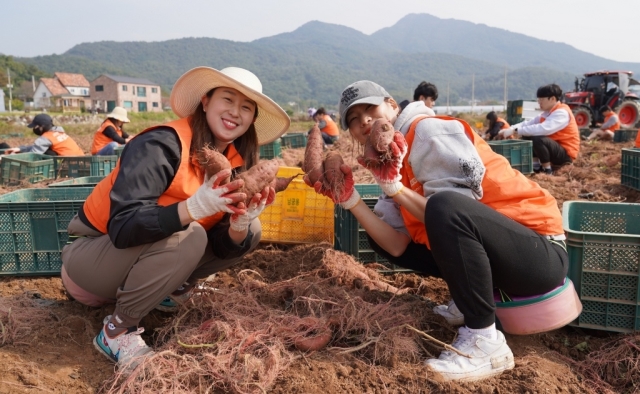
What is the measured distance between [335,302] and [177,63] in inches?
7326

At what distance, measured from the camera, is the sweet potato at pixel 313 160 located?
218 centimetres

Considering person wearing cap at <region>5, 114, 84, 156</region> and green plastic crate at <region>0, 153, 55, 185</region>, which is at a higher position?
person wearing cap at <region>5, 114, 84, 156</region>

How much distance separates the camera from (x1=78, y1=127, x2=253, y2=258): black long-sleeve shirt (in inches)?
70.4

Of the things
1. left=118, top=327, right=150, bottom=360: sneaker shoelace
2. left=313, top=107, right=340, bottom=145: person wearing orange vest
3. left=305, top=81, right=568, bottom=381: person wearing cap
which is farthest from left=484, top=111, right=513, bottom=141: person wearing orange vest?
left=118, top=327, right=150, bottom=360: sneaker shoelace

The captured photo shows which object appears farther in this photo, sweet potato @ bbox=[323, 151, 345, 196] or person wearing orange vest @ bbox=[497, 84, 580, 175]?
person wearing orange vest @ bbox=[497, 84, 580, 175]

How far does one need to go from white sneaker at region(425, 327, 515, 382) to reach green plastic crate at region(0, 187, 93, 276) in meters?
2.22

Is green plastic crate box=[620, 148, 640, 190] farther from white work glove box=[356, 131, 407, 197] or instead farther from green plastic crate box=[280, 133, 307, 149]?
green plastic crate box=[280, 133, 307, 149]

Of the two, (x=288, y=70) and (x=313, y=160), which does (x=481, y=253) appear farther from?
(x=288, y=70)

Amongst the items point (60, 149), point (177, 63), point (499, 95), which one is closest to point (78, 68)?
point (177, 63)

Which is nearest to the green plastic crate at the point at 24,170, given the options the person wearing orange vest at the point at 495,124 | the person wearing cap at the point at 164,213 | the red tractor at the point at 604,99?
the person wearing cap at the point at 164,213

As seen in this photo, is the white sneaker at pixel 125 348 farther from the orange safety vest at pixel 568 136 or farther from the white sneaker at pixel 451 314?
the orange safety vest at pixel 568 136

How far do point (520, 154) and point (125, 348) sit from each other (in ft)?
16.4

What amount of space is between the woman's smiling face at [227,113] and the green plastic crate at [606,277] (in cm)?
153

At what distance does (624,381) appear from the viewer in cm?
182
